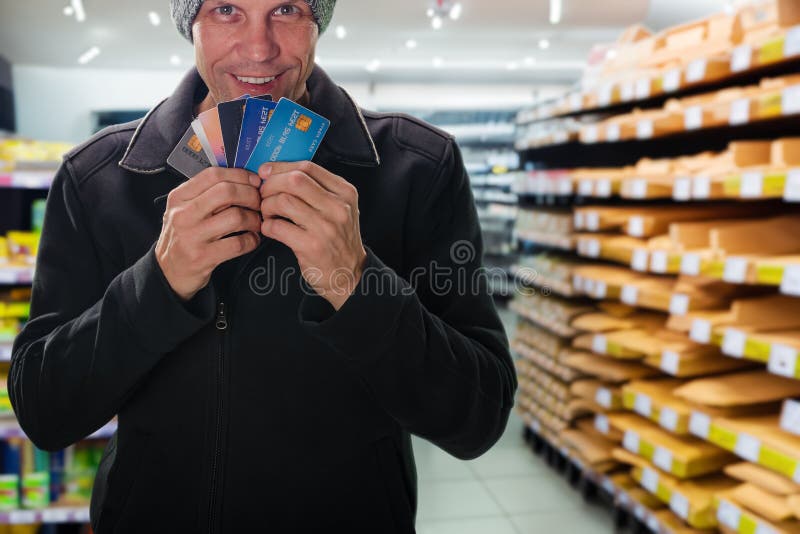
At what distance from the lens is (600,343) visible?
3234 mm

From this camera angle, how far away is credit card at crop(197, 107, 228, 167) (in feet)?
2.59

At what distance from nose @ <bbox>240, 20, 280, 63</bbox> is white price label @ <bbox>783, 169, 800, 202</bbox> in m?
1.86

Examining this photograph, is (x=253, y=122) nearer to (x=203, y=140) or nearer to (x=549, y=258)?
(x=203, y=140)

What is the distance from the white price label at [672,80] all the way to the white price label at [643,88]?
129 mm

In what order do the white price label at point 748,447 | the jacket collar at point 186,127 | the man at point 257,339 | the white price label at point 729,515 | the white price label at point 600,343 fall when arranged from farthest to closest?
the white price label at point 600,343
the white price label at point 729,515
the white price label at point 748,447
the jacket collar at point 186,127
the man at point 257,339

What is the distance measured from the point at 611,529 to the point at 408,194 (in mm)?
2896

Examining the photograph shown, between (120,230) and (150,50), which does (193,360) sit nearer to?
(120,230)

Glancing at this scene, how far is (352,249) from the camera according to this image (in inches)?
31.8

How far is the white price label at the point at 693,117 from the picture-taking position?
2.58 m

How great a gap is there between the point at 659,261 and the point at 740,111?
0.71 meters

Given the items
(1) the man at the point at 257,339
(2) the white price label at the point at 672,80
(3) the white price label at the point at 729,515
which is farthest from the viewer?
(2) the white price label at the point at 672,80

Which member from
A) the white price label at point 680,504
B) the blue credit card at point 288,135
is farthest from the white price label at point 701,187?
the blue credit card at point 288,135

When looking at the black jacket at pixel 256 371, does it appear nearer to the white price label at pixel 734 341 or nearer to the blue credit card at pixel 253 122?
the blue credit card at pixel 253 122

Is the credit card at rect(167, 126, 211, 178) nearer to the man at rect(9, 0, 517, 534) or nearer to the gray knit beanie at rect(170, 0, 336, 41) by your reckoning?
the man at rect(9, 0, 517, 534)
